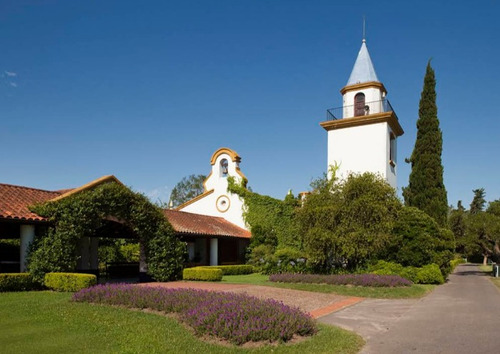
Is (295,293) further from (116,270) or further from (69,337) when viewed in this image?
(116,270)

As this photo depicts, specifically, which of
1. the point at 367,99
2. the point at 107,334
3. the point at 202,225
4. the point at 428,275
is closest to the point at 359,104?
the point at 367,99

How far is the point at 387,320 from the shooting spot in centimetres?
1075

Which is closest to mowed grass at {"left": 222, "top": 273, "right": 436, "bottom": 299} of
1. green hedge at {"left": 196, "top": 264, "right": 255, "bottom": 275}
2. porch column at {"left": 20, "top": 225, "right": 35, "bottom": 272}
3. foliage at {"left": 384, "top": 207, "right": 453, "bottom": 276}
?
foliage at {"left": 384, "top": 207, "right": 453, "bottom": 276}

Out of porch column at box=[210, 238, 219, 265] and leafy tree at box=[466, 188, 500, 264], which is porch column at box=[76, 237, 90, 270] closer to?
porch column at box=[210, 238, 219, 265]

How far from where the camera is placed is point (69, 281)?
48.9ft

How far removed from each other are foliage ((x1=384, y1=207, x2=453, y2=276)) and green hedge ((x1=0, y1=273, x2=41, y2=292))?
1573cm

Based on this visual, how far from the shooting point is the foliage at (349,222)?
67.2 ft

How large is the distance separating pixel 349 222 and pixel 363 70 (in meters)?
12.9

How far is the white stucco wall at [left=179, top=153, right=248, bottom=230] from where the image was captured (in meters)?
31.9

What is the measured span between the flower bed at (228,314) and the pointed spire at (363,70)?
21.5 metres

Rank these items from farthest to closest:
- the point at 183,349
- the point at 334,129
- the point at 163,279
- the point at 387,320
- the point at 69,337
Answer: the point at 334,129, the point at 163,279, the point at 387,320, the point at 69,337, the point at 183,349

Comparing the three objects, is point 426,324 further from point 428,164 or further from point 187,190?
point 187,190

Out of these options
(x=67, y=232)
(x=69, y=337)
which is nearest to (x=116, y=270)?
(x=67, y=232)

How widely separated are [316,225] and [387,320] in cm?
1066
